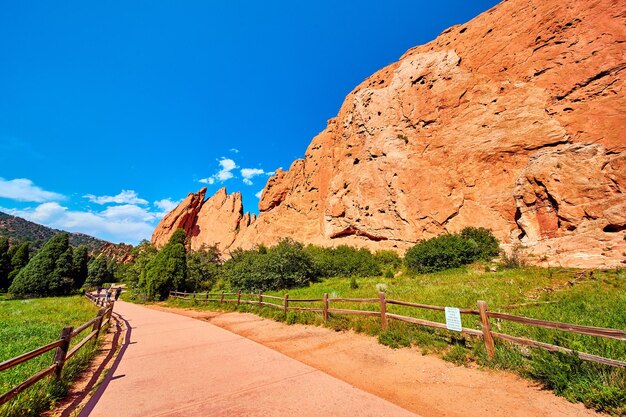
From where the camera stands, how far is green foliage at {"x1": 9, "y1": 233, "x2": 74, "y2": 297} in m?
29.6

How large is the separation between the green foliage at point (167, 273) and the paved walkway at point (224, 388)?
66.1ft

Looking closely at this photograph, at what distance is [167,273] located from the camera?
1014 inches

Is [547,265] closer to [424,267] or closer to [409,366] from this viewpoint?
[424,267]

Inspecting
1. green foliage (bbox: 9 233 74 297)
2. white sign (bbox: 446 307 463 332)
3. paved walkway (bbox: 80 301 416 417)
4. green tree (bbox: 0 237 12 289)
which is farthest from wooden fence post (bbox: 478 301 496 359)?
green tree (bbox: 0 237 12 289)

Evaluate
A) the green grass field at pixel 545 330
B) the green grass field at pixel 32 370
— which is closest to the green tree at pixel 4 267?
the green grass field at pixel 32 370

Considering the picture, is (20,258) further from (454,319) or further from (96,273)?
(454,319)

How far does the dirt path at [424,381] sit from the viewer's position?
3967 millimetres

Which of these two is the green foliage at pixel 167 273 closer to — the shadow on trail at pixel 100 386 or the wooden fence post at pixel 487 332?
the shadow on trail at pixel 100 386

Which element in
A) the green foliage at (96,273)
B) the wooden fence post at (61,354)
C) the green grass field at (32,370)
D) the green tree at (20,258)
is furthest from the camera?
the green foliage at (96,273)

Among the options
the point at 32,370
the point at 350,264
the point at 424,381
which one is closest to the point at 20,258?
the point at 350,264

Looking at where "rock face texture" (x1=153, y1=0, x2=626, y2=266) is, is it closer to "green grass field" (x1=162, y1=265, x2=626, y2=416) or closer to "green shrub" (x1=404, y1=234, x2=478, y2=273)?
"green shrub" (x1=404, y1=234, x2=478, y2=273)

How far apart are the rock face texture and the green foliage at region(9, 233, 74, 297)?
86.6ft

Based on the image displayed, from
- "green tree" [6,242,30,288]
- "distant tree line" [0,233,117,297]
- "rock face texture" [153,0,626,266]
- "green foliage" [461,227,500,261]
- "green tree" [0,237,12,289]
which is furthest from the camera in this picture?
"green tree" [6,242,30,288]

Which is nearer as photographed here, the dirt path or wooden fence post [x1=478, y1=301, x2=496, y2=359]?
the dirt path
